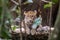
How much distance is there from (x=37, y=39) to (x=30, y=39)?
10 cm

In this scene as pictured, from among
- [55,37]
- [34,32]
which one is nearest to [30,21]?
[34,32]

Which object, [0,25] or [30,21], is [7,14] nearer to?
[0,25]

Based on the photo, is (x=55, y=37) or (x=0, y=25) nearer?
(x=0, y=25)

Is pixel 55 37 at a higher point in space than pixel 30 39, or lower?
higher

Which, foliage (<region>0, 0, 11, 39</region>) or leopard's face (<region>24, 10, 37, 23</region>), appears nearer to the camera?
foliage (<region>0, 0, 11, 39</region>)

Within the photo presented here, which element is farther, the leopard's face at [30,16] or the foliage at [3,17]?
the leopard's face at [30,16]

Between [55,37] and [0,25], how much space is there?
258 millimetres

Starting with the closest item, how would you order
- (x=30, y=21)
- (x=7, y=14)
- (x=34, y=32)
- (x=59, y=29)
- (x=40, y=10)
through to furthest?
(x=7, y=14) < (x=59, y=29) < (x=34, y=32) < (x=30, y=21) < (x=40, y=10)

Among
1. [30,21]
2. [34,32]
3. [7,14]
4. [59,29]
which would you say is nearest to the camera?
[7,14]

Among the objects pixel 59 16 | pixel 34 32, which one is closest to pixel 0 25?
pixel 59 16

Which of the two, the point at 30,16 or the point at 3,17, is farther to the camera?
the point at 30,16

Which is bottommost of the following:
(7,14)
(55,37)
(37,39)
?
(37,39)

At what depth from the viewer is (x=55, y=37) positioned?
36.6 inches

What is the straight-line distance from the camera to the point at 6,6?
79cm
